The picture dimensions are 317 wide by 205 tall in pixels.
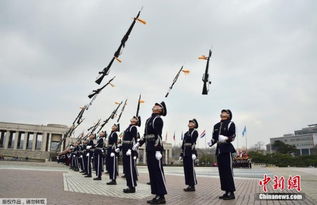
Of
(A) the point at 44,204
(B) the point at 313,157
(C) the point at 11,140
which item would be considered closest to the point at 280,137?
(B) the point at 313,157

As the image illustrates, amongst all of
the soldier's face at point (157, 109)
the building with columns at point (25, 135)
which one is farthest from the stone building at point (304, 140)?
the soldier's face at point (157, 109)

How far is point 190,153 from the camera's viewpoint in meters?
8.84

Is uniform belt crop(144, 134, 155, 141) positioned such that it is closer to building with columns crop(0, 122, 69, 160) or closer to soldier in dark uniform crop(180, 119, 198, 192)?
soldier in dark uniform crop(180, 119, 198, 192)

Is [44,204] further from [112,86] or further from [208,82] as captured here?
[112,86]

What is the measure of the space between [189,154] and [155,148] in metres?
2.63

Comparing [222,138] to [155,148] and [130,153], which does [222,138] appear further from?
[130,153]

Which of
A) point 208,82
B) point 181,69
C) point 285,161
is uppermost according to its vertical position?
point 181,69

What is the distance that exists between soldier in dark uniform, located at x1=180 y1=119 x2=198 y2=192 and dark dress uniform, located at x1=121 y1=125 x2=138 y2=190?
1850 millimetres

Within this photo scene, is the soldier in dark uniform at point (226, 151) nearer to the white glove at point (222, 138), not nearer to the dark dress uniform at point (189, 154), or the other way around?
the white glove at point (222, 138)

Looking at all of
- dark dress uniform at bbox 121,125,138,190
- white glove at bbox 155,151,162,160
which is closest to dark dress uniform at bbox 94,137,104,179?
dark dress uniform at bbox 121,125,138,190

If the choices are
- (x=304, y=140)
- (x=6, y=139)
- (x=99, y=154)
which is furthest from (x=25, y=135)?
(x=304, y=140)

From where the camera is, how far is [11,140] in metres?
73.6

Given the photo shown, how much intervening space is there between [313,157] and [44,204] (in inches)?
2387

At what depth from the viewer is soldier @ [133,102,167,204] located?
20.7 ft
